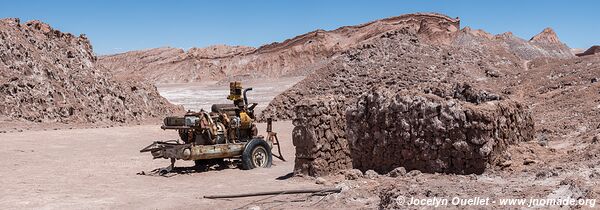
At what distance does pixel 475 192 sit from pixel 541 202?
2.76 feet

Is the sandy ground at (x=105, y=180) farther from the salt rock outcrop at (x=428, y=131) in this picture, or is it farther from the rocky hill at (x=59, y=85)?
the rocky hill at (x=59, y=85)

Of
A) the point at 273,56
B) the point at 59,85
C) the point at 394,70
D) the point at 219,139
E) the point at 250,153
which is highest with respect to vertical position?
the point at 273,56

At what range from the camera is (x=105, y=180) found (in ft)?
37.3

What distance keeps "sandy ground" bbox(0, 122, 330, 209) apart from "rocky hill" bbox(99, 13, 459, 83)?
171 ft

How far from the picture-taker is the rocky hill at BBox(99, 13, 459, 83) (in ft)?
240

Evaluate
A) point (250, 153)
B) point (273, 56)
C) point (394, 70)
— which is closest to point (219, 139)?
point (250, 153)

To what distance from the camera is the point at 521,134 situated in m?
10.4

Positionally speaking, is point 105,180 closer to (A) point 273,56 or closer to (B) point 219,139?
(B) point 219,139

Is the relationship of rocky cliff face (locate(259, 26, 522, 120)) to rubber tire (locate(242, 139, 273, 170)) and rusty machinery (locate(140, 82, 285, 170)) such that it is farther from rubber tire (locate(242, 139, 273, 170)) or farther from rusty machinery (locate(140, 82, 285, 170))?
rubber tire (locate(242, 139, 273, 170))

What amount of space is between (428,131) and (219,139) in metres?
5.15

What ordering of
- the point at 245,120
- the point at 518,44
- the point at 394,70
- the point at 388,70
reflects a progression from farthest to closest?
the point at 518,44, the point at 388,70, the point at 394,70, the point at 245,120

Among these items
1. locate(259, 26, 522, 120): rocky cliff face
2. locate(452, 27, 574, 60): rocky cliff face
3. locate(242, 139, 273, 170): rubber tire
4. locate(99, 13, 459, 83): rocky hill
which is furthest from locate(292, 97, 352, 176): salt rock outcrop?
locate(99, 13, 459, 83): rocky hill

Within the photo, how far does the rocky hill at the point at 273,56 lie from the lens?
73.0m

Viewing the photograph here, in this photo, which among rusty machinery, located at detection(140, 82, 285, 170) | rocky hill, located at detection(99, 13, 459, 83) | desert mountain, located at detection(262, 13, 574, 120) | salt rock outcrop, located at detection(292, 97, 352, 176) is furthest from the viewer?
rocky hill, located at detection(99, 13, 459, 83)
